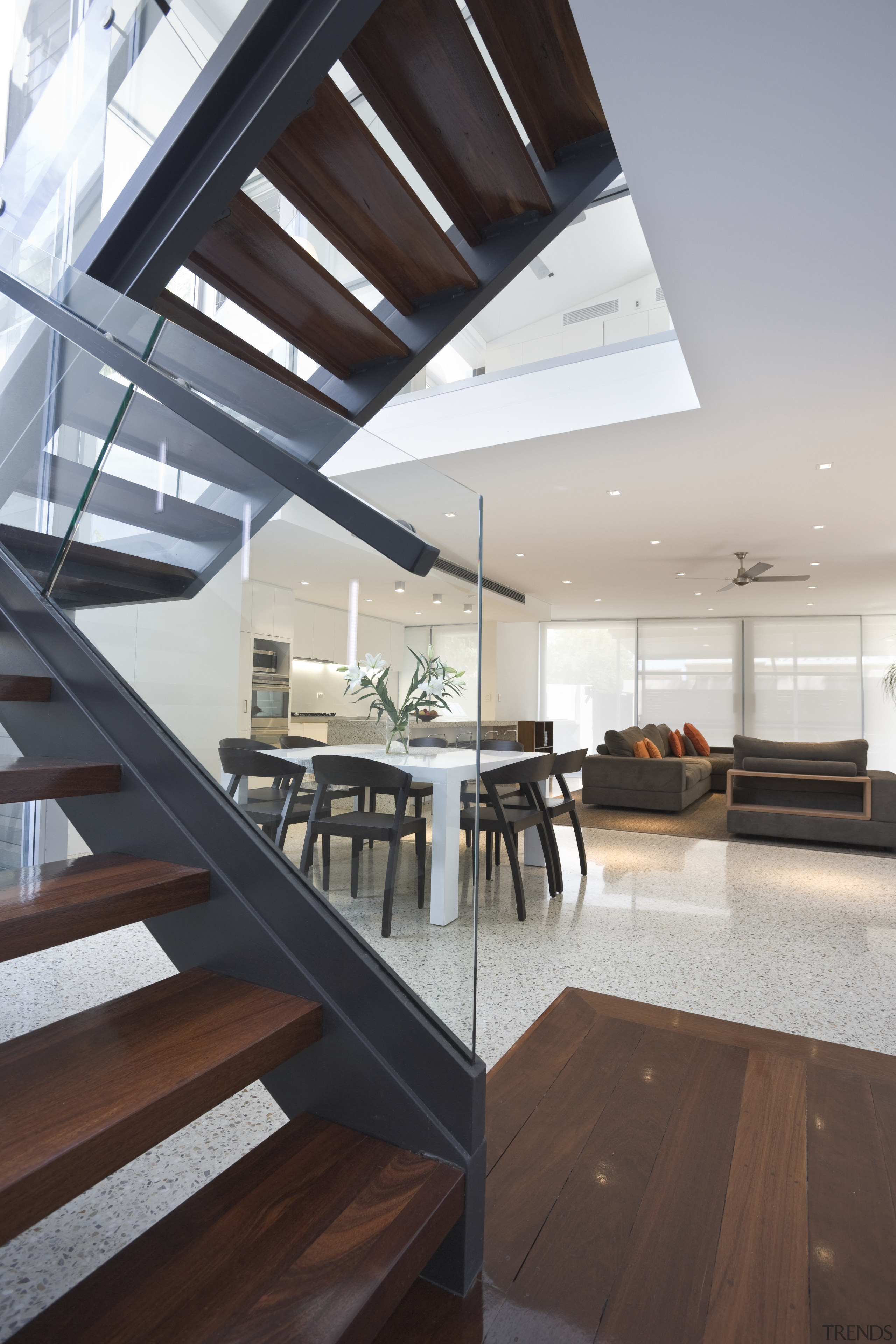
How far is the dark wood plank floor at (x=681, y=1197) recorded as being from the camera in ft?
3.60

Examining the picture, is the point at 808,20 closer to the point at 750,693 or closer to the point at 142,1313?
Result: the point at 142,1313

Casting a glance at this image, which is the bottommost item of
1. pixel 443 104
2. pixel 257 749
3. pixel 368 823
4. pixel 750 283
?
pixel 368 823

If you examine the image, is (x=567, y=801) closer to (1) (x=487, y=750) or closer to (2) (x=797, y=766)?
(1) (x=487, y=750)

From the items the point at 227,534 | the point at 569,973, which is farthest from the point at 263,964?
the point at 569,973

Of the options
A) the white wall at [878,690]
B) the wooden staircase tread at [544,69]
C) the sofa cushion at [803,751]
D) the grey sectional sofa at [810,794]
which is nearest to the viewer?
the wooden staircase tread at [544,69]

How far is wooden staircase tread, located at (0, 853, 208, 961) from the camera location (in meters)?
1.01

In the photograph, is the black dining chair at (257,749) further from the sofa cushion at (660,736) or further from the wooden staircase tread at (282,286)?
the sofa cushion at (660,736)

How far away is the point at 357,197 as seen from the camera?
Answer: 192 centimetres

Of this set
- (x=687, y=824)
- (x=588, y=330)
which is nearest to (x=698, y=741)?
(x=687, y=824)

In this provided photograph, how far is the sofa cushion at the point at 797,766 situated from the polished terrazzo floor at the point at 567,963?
2.21 feet

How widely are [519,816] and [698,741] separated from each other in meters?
7.01

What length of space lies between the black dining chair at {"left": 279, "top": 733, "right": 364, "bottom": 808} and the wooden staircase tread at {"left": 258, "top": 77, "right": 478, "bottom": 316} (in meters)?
1.45

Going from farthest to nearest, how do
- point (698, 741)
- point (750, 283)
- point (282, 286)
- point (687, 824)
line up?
1. point (698, 741)
2. point (687, 824)
3. point (750, 283)
4. point (282, 286)

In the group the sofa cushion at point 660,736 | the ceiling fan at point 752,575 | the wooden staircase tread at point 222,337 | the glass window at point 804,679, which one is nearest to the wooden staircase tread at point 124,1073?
the wooden staircase tread at point 222,337
